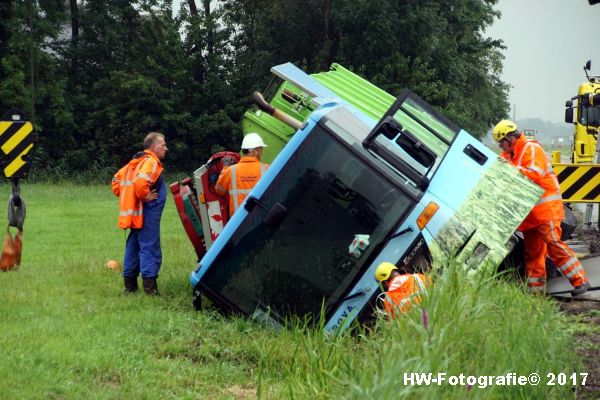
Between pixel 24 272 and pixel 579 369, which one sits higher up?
pixel 579 369

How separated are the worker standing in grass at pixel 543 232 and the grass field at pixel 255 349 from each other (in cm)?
190

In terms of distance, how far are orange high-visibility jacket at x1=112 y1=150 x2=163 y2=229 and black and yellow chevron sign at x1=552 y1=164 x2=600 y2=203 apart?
7.05 meters

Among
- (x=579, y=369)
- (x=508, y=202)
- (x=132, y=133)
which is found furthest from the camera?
(x=132, y=133)

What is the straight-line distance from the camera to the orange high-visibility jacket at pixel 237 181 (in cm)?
879

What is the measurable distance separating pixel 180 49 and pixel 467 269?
2788cm

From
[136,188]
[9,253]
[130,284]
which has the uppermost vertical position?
[136,188]

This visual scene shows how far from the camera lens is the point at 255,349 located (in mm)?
7098

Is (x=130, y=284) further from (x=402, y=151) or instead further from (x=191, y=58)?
(x=191, y=58)

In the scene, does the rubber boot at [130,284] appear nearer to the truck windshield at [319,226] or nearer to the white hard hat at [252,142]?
the white hard hat at [252,142]

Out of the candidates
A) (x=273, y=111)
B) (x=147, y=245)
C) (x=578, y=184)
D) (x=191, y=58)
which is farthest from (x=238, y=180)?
(x=191, y=58)

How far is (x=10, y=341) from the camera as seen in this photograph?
6.83 meters

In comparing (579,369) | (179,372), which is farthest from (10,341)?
(579,369)

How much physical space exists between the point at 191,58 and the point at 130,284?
25513 mm

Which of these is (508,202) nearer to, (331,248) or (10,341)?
(331,248)
